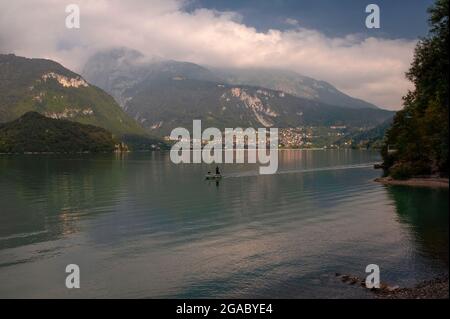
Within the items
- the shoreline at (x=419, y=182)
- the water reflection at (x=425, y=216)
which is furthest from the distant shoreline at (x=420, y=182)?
the water reflection at (x=425, y=216)

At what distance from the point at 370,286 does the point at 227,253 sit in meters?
17.2

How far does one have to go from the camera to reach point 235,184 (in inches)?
5103

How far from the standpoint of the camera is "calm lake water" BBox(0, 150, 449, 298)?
1463 inches

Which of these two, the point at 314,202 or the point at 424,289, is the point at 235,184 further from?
the point at 424,289

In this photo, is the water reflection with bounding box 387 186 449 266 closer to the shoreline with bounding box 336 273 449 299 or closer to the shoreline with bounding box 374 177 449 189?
the shoreline with bounding box 336 273 449 299

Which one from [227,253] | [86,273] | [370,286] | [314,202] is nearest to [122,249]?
[86,273]

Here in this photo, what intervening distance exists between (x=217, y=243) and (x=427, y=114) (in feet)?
248

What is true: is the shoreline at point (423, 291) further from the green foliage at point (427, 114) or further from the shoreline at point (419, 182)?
the shoreline at point (419, 182)

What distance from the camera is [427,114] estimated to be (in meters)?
106

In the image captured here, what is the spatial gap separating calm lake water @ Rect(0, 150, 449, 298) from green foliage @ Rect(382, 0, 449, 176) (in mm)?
10091

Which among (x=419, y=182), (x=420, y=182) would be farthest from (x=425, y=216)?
(x=419, y=182)

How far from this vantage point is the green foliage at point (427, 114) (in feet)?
140

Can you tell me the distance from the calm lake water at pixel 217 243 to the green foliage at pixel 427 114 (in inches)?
397

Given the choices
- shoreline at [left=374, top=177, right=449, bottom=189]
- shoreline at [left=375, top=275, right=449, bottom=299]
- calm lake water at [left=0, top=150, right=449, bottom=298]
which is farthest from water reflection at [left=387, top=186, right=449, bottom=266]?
shoreline at [left=374, top=177, right=449, bottom=189]
